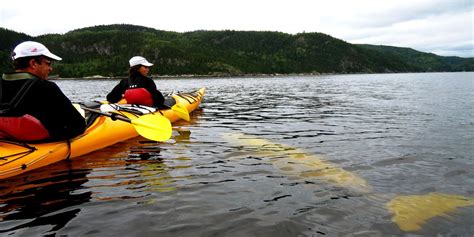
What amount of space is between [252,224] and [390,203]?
1.99m

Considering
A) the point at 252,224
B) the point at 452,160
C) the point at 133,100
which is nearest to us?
the point at 252,224

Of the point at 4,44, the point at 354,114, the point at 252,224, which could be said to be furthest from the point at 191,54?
the point at 252,224

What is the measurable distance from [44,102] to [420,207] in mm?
5835

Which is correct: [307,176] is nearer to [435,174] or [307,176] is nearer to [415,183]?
[415,183]

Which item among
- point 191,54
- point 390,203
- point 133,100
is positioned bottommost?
point 390,203

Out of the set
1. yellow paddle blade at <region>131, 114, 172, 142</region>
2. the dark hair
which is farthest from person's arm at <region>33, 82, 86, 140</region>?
yellow paddle blade at <region>131, 114, 172, 142</region>

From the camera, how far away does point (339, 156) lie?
24.9 ft

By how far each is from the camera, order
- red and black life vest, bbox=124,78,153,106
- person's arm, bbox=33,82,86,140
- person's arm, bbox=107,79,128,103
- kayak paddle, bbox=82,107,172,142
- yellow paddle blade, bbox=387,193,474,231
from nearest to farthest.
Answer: yellow paddle blade, bbox=387,193,474,231
person's arm, bbox=33,82,86,140
kayak paddle, bbox=82,107,172,142
red and black life vest, bbox=124,78,153,106
person's arm, bbox=107,79,128,103

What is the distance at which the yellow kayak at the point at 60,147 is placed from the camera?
5750 mm

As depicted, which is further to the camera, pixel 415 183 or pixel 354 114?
pixel 354 114

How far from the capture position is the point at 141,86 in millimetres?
10602

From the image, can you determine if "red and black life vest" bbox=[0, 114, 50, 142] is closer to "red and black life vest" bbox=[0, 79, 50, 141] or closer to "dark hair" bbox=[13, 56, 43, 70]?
"red and black life vest" bbox=[0, 79, 50, 141]

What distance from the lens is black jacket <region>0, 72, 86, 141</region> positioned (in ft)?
19.2

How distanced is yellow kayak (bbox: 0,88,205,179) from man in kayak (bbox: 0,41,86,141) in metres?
0.20
